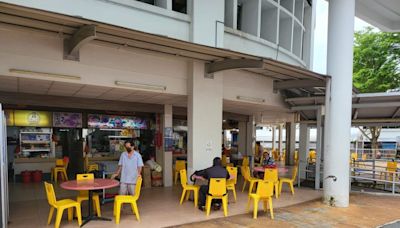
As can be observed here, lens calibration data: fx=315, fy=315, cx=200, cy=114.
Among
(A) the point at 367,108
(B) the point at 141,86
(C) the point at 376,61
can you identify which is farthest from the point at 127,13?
(C) the point at 376,61

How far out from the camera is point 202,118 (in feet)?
25.8

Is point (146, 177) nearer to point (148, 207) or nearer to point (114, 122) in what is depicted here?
point (148, 207)

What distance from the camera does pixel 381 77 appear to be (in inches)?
685

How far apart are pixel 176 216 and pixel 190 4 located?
16.5ft

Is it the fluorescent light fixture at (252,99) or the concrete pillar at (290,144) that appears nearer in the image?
the fluorescent light fixture at (252,99)

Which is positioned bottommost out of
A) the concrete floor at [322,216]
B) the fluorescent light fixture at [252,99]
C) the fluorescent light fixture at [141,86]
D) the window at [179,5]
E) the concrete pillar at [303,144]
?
the concrete floor at [322,216]

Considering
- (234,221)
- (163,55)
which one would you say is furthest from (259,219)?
(163,55)

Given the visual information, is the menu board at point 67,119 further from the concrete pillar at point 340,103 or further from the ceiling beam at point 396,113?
the ceiling beam at point 396,113

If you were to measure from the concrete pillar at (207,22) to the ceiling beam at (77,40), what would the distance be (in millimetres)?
2916

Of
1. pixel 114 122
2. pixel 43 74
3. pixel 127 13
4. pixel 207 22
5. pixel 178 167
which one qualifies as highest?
pixel 207 22

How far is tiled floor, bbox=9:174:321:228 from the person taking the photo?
5.97 meters

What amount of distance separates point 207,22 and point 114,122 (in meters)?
5.71

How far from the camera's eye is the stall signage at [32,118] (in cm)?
1019

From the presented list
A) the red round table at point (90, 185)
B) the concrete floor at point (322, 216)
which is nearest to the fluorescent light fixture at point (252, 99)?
the concrete floor at point (322, 216)
